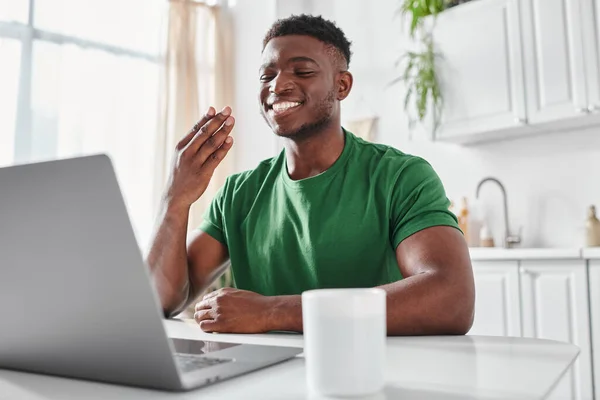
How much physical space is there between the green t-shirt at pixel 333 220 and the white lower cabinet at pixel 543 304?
1.44 metres

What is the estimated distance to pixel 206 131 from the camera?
133cm

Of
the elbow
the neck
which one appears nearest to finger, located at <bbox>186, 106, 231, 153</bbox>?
the neck

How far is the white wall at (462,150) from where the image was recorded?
120 inches

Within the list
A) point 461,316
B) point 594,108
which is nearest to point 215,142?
point 461,316

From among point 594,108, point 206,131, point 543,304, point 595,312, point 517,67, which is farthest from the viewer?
point 517,67

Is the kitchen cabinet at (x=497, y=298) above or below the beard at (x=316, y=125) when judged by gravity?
below

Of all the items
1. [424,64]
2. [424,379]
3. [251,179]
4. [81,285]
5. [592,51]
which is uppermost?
[424,64]

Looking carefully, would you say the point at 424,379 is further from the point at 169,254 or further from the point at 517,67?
the point at 517,67

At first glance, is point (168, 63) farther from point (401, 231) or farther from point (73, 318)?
point (73, 318)

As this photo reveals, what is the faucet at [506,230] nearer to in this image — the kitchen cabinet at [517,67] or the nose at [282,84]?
the kitchen cabinet at [517,67]

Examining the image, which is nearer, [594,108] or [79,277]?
[79,277]

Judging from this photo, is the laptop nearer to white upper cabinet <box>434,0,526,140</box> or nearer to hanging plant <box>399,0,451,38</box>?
white upper cabinet <box>434,0,526,140</box>

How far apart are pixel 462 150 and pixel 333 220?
2334 mm

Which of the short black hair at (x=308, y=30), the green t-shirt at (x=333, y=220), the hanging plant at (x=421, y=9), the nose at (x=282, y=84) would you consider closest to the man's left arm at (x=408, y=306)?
the green t-shirt at (x=333, y=220)
